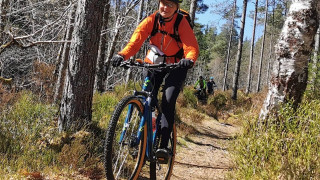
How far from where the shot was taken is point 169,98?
312 cm

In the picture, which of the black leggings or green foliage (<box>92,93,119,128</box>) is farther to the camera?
green foliage (<box>92,93,119,128</box>)

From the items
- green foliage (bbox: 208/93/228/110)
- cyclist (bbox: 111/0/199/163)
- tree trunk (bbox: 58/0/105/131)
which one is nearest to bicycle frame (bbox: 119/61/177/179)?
cyclist (bbox: 111/0/199/163)

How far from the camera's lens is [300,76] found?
389cm

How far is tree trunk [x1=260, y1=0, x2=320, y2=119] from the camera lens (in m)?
3.86

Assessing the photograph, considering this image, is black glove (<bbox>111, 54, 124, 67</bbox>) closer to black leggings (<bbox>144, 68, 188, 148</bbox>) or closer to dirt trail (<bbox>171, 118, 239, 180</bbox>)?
black leggings (<bbox>144, 68, 188, 148</bbox>)

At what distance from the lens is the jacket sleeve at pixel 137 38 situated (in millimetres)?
3025

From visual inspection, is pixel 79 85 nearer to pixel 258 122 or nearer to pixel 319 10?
pixel 258 122

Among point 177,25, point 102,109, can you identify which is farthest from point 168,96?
point 102,109

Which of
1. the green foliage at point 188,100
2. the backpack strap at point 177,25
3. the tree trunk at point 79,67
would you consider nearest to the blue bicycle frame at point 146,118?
the backpack strap at point 177,25

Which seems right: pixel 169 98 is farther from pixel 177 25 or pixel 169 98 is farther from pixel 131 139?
pixel 177 25

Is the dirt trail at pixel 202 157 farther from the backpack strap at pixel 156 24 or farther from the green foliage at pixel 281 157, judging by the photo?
the backpack strap at pixel 156 24

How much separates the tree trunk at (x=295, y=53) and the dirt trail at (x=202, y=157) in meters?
0.95

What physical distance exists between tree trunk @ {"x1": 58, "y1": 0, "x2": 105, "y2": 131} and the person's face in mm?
1324

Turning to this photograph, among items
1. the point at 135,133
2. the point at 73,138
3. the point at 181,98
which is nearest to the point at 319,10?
the point at 135,133
